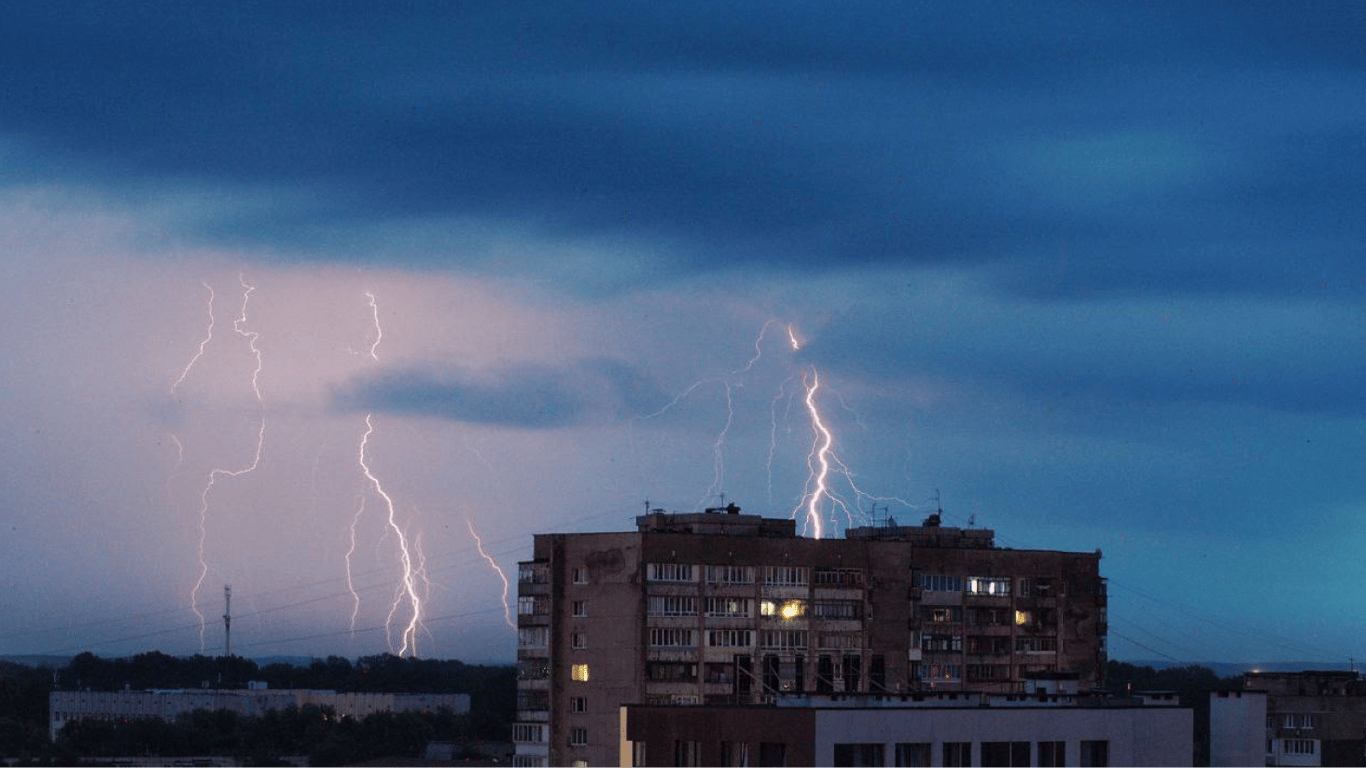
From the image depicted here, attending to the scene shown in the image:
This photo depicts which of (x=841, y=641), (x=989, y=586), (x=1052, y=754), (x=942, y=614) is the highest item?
(x=989, y=586)

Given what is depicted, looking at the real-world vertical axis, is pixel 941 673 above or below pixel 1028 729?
below

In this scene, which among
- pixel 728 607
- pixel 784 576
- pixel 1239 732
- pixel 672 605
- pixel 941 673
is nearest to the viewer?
pixel 1239 732

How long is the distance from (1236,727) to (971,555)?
186 feet

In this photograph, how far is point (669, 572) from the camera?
117 metres

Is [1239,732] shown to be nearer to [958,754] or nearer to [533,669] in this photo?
[958,754]

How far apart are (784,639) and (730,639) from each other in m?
3.90

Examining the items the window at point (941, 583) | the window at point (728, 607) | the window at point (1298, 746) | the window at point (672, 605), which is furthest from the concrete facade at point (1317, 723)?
the window at point (672, 605)

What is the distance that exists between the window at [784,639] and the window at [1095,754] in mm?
52903

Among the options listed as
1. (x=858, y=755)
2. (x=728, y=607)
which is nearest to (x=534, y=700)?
(x=728, y=607)

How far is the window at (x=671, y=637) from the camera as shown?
11625 cm

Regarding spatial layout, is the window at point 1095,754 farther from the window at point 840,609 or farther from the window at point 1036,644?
the window at point 1036,644

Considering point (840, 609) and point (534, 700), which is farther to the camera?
point (840, 609)

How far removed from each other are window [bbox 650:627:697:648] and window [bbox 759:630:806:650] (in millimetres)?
4778

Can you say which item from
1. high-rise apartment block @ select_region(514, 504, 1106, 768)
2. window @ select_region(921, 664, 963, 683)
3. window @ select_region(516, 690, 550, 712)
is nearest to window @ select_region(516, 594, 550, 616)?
high-rise apartment block @ select_region(514, 504, 1106, 768)
